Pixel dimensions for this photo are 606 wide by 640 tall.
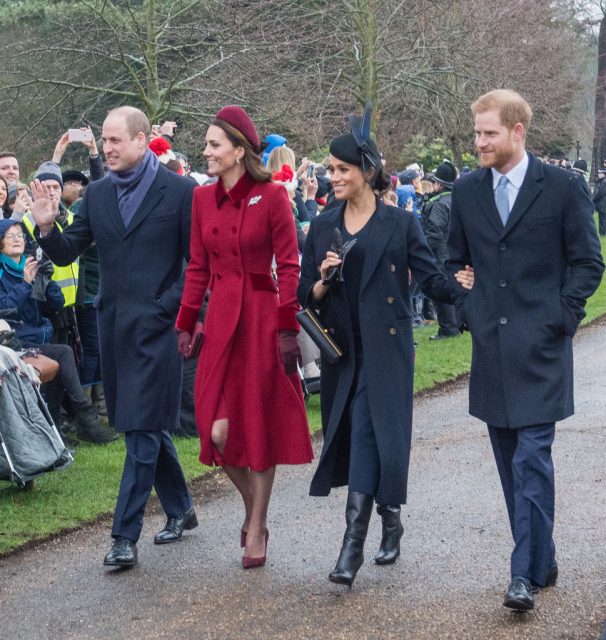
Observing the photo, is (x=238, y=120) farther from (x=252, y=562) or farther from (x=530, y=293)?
(x=252, y=562)

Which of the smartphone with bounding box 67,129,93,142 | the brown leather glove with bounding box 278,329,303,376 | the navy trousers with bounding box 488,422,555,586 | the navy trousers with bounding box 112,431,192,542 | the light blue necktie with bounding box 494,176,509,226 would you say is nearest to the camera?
the navy trousers with bounding box 488,422,555,586

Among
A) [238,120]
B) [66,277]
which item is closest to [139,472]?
[238,120]

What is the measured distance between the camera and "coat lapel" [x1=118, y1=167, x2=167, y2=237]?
6270 mm

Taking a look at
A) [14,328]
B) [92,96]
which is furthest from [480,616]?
[92,96]

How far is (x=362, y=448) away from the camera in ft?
19.2

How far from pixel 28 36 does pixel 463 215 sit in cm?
1703

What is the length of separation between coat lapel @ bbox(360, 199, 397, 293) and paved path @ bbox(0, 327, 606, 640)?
1.32 m

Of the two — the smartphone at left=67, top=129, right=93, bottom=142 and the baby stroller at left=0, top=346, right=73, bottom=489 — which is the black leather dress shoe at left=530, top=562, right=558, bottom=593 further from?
the smartphone at left=67, top=129, right=93, bottom=142

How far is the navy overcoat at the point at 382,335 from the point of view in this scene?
5848 millimetres

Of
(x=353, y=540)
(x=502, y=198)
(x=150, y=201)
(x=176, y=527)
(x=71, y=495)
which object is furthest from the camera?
(x=71, y=495)

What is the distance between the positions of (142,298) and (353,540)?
5.10ft

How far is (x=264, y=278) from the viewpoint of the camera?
240 inches

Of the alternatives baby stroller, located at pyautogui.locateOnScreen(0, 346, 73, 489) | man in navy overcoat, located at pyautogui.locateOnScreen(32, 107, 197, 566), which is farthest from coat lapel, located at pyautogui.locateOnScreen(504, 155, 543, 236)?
baby stroller, located at pyautogui.locateOnScreen(0, 346, 73, 489)

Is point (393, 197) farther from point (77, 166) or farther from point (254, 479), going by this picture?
point (77, 166)
